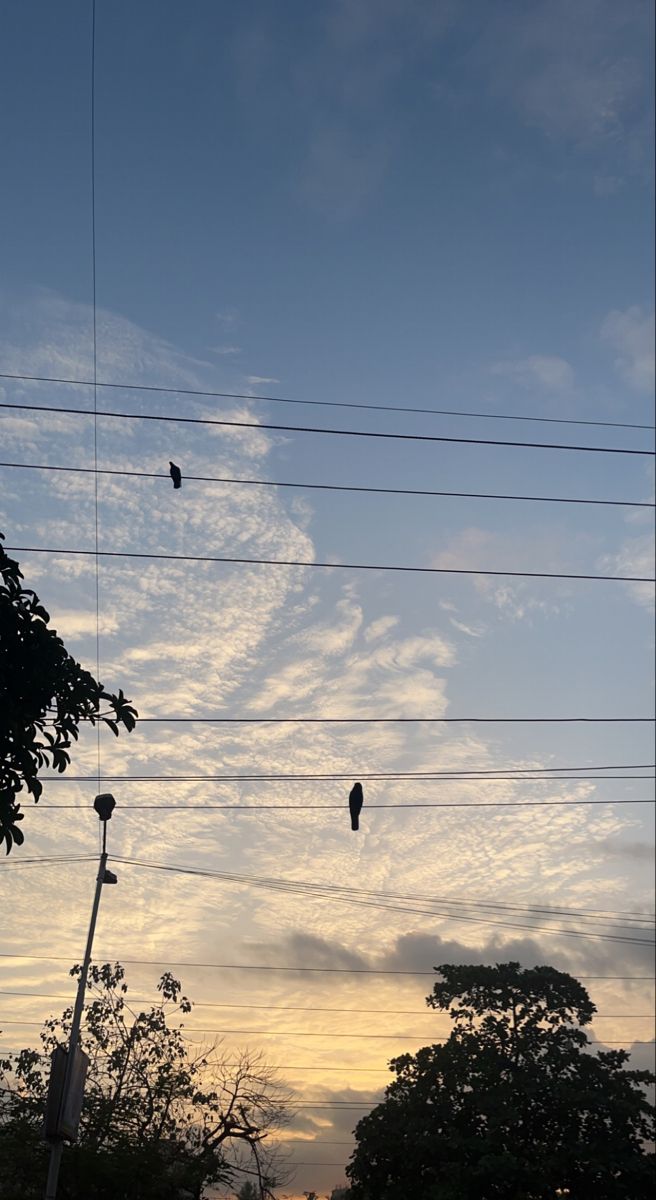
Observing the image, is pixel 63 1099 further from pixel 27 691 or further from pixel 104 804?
pixel 104 804

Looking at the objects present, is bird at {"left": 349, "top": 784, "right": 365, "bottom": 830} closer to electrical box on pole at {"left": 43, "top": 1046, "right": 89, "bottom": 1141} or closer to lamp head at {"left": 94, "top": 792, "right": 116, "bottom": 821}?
electrical box on pole at {"left": 43, "top": 1046, "right": 89, "bottom": 1141}

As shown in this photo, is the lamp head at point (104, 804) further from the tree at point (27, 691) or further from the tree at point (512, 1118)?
the tree at point (512, 1118)

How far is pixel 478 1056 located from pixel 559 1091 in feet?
11.1

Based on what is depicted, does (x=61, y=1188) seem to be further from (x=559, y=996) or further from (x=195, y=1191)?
(x=559, y=996)

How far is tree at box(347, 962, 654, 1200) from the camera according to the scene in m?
35.2

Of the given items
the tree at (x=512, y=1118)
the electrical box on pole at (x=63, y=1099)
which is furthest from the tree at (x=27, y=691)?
the tree at (x=512, y=1118)

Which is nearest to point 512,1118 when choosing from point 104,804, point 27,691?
point 104,804

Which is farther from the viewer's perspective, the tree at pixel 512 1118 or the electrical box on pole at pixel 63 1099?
the tree at pixel 512 1118

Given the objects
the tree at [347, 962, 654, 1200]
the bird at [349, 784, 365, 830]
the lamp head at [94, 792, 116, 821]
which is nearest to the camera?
the bird at [349, 784, 365, 830]

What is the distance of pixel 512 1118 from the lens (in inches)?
1420

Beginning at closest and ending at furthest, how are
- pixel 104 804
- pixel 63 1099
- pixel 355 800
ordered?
pixel 63 1099, pixel 355 800, pixel 104 804

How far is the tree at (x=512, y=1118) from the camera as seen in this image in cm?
3519

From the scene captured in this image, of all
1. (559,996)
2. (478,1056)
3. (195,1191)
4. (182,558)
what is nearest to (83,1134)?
(195,1191)

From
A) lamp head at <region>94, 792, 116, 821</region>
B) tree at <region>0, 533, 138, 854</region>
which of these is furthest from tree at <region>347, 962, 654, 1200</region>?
tree at <region>0, 533, 138, 854</region>
